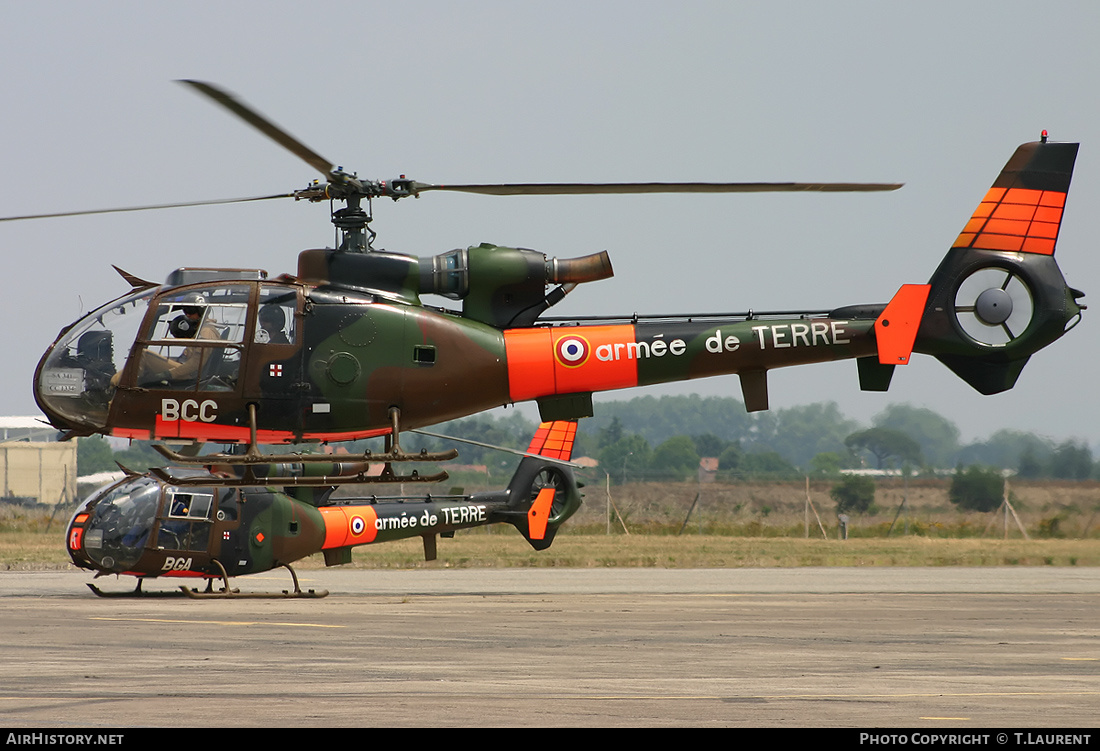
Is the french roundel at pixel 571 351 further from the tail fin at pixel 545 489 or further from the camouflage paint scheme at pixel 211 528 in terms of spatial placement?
the tail fin at pixel 545 489

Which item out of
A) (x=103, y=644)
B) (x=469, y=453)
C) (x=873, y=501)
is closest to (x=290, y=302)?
(x=103, y=644)

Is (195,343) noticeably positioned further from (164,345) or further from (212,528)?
(212,528)

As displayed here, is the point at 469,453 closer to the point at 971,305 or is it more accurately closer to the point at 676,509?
the point at 676,509

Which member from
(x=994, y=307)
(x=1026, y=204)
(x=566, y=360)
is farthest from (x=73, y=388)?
(x=1026, y=204)

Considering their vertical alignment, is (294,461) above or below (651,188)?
below

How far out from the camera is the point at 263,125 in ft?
→ 40.6

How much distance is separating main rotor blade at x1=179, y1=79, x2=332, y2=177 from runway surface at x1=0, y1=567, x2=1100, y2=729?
5714mm

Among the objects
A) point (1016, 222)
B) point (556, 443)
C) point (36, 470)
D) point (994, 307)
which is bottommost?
point (36, 470)

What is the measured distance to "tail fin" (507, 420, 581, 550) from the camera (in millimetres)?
26906

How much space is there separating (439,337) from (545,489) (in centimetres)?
1301

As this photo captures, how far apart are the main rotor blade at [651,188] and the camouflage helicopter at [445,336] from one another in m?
0.03

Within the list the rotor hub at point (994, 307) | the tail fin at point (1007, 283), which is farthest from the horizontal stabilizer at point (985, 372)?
the rotor hub at point (994, 307)

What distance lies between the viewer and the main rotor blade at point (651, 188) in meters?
13.2

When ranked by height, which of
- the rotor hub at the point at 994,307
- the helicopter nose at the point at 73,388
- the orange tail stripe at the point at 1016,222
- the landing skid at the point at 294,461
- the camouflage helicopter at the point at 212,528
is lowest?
the camouflage helicopter at the point at 212,528
